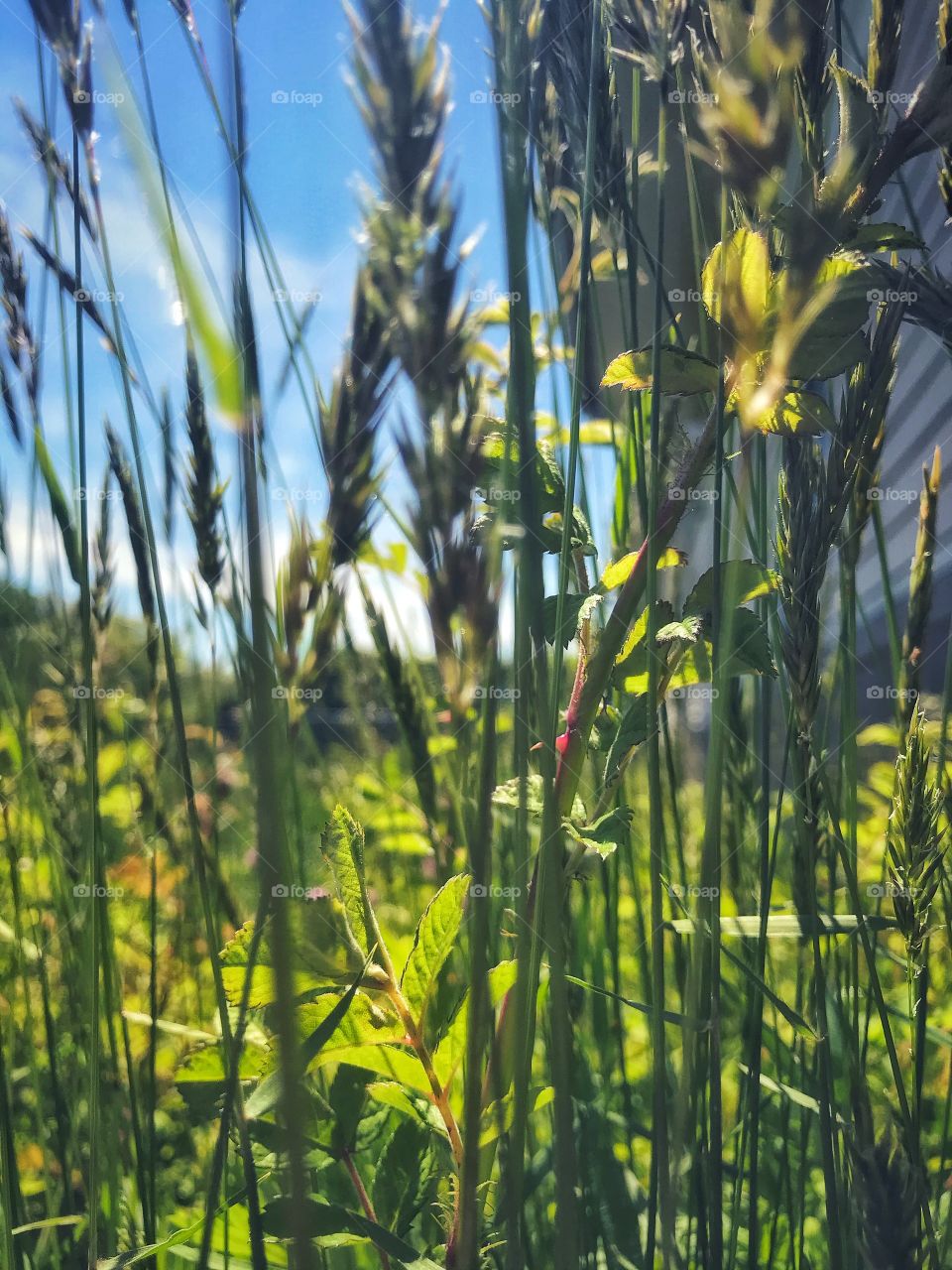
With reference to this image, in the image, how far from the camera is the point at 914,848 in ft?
1.46

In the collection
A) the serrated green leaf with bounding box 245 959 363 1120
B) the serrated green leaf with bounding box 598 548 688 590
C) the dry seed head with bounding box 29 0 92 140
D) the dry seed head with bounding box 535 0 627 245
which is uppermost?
the dry seed head with bounding box 29 0 92 140

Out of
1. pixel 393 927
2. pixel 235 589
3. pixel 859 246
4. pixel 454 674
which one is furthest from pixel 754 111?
pixel 393 927

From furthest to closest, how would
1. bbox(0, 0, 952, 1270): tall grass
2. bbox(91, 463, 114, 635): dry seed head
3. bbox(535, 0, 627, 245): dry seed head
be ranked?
bbox(91, 463, 114, 635): dry seed head < bbox(535, 0, 627, 245): dry seed head < bbox(0, 0, 952, 1270): tall grass

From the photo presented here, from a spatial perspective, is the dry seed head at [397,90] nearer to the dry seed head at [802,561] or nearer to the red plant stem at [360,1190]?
the dry seed head at [802,561]

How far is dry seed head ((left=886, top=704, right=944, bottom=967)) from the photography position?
1.44 feet

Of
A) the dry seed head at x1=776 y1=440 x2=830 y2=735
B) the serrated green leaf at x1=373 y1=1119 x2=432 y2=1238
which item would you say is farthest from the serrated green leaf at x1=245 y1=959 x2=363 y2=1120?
the dry seed head at x1=776 y1=440 x2=830 y2=735

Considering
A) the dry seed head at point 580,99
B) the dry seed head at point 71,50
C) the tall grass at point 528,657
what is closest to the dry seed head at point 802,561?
the tall grass at point 528,657

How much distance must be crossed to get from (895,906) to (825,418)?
0.26m

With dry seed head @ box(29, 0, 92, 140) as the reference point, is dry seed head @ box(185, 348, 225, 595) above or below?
below

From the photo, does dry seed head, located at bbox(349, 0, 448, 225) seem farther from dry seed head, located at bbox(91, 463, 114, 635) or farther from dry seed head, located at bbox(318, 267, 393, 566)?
dry seed head, located at bbox(91, 463, 114, 635)

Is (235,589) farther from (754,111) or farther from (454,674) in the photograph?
(754,111)

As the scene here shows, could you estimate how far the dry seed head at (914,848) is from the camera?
44 cm

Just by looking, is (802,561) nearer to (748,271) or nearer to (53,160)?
(748,271)

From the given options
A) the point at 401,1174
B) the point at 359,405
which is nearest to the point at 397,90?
the point at 359,405
